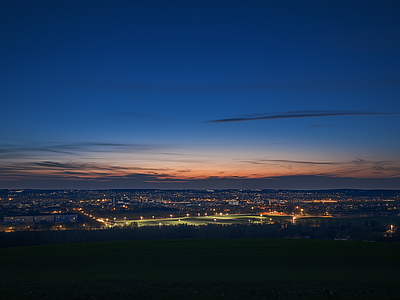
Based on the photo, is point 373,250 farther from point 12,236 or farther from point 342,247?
point 12,236

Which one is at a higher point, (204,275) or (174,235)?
(204,275)

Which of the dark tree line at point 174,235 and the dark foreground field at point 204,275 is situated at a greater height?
the dark foreground field at point 204,275

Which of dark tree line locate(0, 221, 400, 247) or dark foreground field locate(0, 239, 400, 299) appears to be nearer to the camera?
dark foreground field locate(0, 239, 400, 299)

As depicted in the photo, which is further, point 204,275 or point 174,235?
point 174,235

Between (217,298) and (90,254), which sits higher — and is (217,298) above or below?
above

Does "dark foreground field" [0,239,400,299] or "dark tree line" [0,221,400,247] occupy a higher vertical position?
"dark foreground field" [0,239,400,299]

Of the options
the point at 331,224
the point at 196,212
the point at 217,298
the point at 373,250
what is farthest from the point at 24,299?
the point at 196,212

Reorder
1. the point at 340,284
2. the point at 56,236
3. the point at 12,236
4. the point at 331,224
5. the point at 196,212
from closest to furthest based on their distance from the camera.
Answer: the point at 340,284 → the point at 12,236 → the point at 56,236 → the point at 331,224 → the point at 196,212

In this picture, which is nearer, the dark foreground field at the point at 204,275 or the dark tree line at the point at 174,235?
the dark foreground field at the point at 204,275
